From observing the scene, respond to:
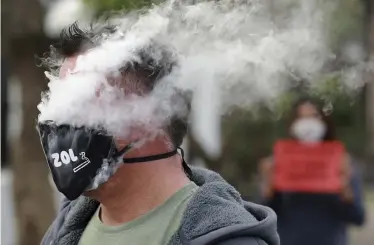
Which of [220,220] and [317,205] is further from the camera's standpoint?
[317,205]

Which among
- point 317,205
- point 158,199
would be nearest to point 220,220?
point 158,199

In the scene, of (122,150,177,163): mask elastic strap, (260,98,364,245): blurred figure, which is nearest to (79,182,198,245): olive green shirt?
(122,150,177,163): mask elastic strap

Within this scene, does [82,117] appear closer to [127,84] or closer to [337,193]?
[127,84]

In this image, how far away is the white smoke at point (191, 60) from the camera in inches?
79.9

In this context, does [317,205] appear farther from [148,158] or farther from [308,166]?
[148,158]

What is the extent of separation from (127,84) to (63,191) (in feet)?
1.09

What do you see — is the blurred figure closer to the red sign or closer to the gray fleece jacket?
the red sign

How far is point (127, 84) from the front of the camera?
2.03 meters

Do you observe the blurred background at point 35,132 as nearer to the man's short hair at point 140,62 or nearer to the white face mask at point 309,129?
the white face mask at point 309,129

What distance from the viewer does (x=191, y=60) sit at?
2170 millimetres

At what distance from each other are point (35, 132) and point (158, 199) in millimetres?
4070

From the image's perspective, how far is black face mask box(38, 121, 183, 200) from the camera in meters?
2.01

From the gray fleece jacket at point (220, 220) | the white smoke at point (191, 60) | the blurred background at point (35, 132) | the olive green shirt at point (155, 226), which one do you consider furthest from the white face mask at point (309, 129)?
the olive green shirt at point (155, 226)

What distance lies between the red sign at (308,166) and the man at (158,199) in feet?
9.59
